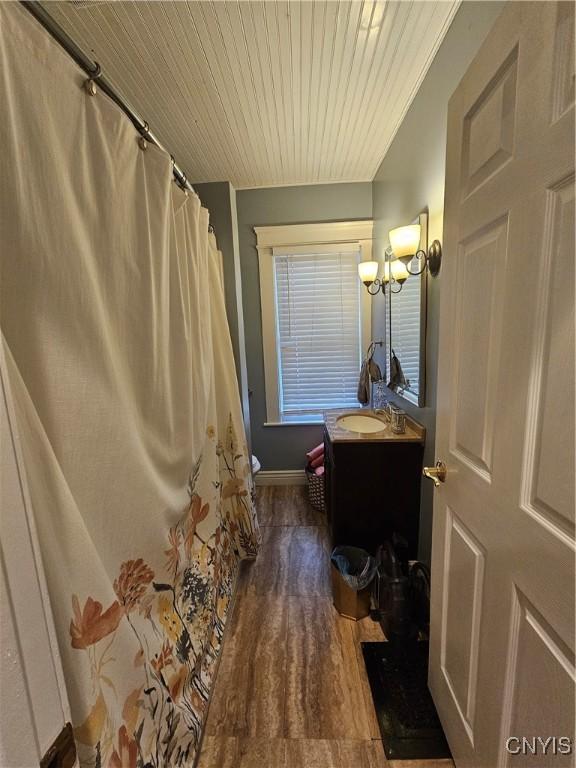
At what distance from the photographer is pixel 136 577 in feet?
2.91

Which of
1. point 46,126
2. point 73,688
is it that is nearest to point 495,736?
point 73,688

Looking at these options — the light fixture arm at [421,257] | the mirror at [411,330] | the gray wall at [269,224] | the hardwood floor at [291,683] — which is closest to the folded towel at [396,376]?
Answer: the mirror at [411,330]

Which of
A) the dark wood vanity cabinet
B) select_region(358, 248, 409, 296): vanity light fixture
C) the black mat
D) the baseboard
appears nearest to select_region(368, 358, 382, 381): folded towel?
select_region(358, 248, 409, 296): vanity light fixture

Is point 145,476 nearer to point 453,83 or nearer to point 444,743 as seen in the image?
point 444,743

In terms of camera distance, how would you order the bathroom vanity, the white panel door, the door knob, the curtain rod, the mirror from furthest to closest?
the bathroom vanity
the mirror
the door knob
the curtain rod
the white panel door

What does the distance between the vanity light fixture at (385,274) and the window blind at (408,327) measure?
5cm

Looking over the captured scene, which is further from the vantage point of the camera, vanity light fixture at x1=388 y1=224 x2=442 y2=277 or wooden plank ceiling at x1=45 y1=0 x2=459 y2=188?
vanity light fixture at x1=388 y1=224 x2=442 y2=277

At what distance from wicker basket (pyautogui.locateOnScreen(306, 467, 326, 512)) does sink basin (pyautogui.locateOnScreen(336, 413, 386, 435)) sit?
0.63 meters

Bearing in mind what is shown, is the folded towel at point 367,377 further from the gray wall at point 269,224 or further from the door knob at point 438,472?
the door knob at point 438,472

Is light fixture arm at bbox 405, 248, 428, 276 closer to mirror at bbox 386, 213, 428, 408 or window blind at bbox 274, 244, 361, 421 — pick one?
mirror at bbox 386, 213, 428, 408

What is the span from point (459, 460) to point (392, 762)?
1040 mm

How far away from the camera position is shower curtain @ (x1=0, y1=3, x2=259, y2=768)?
59cm

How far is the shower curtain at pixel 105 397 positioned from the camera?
595 millimetres

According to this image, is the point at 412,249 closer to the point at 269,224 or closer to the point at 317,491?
the point at 269,224
